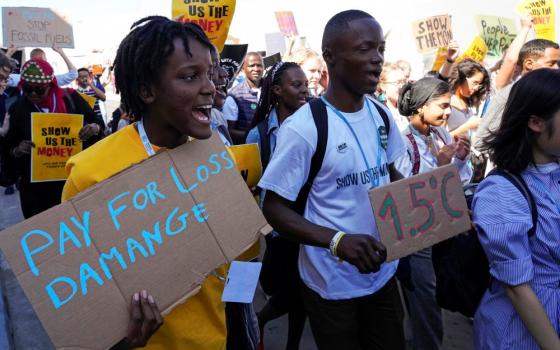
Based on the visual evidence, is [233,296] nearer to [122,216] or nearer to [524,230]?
[122,216]

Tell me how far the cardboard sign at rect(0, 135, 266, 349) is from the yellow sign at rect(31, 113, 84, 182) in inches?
101

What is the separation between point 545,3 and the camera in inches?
264

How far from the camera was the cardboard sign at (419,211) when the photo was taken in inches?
73.5

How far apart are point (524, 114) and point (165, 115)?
130 centimetres

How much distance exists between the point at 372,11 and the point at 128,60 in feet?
51.8

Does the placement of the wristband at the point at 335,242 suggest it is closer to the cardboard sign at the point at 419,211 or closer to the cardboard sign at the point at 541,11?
the cardboard sign at the point at 419,211

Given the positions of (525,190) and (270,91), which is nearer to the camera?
(525,190)

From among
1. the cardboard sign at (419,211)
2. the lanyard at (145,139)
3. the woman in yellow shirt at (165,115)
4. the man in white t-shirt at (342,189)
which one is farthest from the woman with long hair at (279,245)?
the lanyard at (145,139)

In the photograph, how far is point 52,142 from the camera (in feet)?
12.4

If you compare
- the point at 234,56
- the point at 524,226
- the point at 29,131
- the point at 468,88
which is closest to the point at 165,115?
the point at 524,226

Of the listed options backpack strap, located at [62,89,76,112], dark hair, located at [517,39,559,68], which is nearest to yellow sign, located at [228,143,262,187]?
backpack strap, located at [62,89,76,112]

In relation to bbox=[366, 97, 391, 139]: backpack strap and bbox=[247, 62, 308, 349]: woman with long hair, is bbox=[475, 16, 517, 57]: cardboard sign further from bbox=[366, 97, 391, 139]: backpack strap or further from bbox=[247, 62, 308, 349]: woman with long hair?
bbox=[366, 97, 391, 139]: backpack strap

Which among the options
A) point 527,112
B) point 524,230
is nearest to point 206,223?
point 524,230

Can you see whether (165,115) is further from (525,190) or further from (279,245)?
(279,245)
